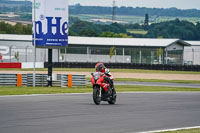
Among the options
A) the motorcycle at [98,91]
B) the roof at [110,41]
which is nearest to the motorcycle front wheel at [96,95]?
the motorcycle at [98,91]

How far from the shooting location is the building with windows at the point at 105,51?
69625mm

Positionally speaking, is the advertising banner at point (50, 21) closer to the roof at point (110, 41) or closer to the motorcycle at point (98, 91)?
the motorcycle at point (98, 91)

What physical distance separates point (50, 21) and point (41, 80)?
12.1ft

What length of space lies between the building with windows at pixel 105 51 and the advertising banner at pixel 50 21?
36.7 m

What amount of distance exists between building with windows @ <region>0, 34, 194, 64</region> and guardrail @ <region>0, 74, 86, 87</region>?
36035 mm

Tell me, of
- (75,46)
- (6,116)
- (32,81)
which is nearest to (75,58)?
(75,46)

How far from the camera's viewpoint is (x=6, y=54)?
69.8 m

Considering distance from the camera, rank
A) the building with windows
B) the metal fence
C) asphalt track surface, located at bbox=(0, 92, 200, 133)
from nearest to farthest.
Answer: asphalt track surface, located at bbox=(0, 92, 200, 133)
the metal fence
the building with windows

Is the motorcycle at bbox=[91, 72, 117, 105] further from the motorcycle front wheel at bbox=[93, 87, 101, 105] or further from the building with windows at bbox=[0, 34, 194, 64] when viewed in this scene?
the building with windows at bbox=[0, 34, 194, 64]

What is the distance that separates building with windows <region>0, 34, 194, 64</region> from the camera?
6962cm

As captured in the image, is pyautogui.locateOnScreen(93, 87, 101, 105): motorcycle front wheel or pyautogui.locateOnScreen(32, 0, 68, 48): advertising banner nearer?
pyautogui.locateOnScreen(93, 87, 101, 105): motorcycle front wheel

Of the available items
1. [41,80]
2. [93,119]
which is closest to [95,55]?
[41,80]

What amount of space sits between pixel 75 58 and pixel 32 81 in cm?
4249

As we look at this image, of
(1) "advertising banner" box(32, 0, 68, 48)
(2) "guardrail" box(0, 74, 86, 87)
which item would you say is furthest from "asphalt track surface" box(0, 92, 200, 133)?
(2) "guardrail" box(0, 74, 86, 87)
